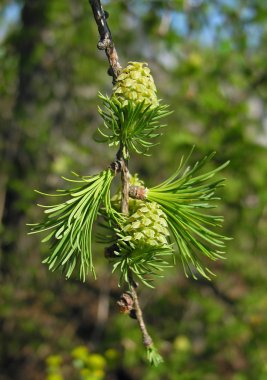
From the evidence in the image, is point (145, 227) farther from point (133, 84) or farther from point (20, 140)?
point (20, 140)

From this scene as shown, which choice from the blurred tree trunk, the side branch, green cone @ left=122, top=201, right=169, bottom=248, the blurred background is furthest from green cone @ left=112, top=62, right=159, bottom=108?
the blurred tree trunk

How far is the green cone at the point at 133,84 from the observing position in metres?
0.66

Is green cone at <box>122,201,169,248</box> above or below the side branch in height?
below

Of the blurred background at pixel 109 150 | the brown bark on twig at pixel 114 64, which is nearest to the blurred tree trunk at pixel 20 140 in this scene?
the blurred background at pixel 109 150

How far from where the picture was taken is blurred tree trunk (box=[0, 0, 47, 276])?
2814 millimetres

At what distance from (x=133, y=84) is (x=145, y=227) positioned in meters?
0.20

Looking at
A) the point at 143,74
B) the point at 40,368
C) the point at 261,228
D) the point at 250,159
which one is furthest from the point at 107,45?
the point at 40,368

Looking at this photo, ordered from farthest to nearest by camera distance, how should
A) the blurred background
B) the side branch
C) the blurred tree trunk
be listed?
1. the blurred tree trunk
2. the blurred background
3. the side branch

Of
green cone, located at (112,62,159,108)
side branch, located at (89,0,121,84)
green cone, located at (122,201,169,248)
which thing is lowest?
green cone, located at (122,201,169,248)

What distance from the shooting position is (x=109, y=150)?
385 cm

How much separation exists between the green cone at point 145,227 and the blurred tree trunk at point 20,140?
209 centimetres

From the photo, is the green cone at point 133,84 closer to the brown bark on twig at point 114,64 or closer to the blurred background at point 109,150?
the brown bark on twig at point 114,64

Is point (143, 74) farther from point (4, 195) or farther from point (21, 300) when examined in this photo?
point (21, 300)

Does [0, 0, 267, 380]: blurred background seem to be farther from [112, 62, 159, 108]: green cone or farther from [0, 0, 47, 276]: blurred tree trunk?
[112, 62, 159, 108]: green cone
